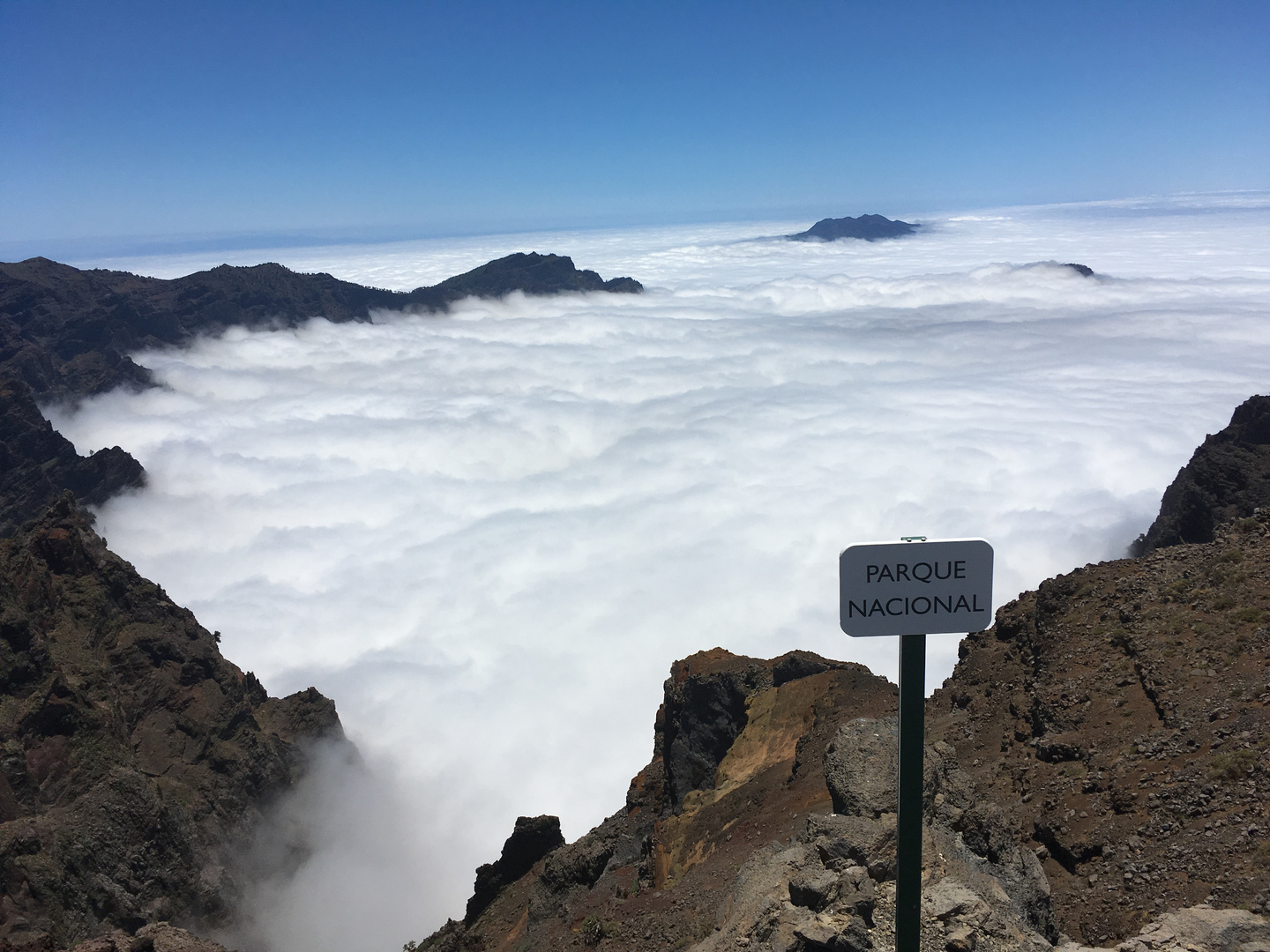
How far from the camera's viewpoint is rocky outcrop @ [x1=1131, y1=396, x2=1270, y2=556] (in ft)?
148

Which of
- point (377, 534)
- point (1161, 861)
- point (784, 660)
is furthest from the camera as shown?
point (377, 534)

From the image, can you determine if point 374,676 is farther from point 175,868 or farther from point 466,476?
point 466,476

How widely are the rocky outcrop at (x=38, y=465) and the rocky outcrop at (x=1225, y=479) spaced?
5276 inches

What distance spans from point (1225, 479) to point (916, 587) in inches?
2071

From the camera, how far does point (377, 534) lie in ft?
525

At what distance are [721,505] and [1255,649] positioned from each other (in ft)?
408

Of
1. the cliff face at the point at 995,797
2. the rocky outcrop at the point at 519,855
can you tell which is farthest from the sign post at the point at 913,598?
the rocky outcrop at the point at 519,855

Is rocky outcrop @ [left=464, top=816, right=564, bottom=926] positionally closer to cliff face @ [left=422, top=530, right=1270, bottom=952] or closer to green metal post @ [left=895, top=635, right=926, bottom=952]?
cliff face @ [left=422, top=530, right=1270, bottom=952]

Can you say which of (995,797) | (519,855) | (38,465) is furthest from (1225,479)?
(38,465)

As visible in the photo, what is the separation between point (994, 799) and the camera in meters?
14.5

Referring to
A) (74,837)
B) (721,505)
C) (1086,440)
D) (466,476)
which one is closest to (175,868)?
(74,837)

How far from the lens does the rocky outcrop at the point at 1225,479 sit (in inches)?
1774

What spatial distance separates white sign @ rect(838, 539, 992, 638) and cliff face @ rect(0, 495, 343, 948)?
30591 millimetres

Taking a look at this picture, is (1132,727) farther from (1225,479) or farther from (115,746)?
(115,746)
